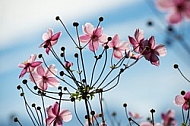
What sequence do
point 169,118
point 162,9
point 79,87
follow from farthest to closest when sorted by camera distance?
point 169,118
point 79,87
point 162,9

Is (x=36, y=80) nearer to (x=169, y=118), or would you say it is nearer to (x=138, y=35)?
(x=138, y=35)

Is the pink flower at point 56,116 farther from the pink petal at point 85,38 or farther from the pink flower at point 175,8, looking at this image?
the pink flower at point 175,8

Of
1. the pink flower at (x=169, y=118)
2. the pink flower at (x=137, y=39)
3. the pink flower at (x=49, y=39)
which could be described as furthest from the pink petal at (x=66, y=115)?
the pink flower at (x=169, y=118)

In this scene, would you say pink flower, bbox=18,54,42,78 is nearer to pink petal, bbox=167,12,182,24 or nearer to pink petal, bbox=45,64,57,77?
pink petal, bbox=45,64,57,77

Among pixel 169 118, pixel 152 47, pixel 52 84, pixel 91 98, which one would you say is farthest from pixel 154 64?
pixel 169 118

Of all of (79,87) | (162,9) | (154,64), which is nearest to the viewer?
(162,9)

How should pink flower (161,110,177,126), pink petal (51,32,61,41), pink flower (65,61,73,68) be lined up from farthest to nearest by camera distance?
1. pink flower (161,110,177,126)
2. pink petal (51,32,61,41)
3. pink flower (65,61,73,68)

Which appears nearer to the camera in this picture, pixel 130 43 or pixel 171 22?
pixel 171 22

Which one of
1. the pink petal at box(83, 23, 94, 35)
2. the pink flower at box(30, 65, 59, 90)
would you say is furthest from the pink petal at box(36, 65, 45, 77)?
the pink petal at box(83, 23, 94, 35)
